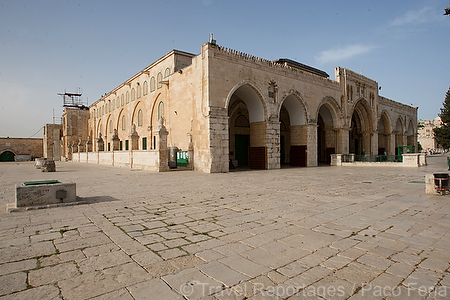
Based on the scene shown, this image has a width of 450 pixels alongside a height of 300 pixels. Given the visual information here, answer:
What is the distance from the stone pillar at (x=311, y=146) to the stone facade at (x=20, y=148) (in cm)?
4933

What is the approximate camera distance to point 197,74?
54.4 ft

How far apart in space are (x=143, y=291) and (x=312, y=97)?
2180cm

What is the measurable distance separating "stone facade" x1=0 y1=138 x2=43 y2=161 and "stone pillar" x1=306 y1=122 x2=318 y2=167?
49325mm

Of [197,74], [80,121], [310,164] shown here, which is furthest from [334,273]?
[80,121]

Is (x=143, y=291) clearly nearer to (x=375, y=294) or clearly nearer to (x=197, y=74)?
(x=375, y=294)

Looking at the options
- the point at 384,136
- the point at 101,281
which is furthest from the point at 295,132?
the point at 101,281

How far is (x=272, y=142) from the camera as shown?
61.0ft

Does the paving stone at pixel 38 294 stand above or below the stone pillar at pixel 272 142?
below

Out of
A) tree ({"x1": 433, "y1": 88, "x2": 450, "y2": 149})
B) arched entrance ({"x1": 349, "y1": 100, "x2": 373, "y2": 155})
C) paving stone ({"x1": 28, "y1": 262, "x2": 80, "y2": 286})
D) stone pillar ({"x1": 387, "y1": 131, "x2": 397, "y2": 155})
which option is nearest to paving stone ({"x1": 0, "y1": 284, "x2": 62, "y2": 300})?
paving stone ({"x1": 28, "y1": 262, "x2": 80, "y2": 286})

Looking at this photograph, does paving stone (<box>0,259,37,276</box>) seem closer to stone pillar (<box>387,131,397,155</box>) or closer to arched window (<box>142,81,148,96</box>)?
arched window (<box>142,81,148,96</box>)

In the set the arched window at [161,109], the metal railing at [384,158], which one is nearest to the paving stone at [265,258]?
the arched window at [161,109]

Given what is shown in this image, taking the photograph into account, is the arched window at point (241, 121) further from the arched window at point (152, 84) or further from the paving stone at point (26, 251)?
the paving stone at point (26, 251)

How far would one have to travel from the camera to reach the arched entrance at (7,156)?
46.6 m

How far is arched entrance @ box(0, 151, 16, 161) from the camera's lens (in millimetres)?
46625
